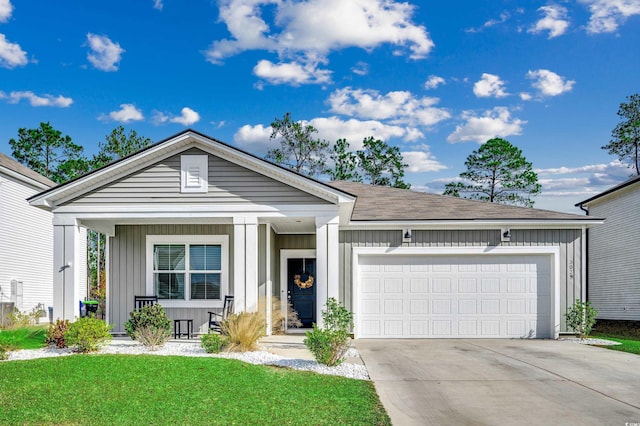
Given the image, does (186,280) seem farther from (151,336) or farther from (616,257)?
(616,257)

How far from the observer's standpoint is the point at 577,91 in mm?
22906

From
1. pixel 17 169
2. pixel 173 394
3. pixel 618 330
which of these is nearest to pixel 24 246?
pixel 17 169

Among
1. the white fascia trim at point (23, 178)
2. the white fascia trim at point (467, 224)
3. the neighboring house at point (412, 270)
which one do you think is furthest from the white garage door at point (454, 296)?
the white fascia trim at point (23, 178)

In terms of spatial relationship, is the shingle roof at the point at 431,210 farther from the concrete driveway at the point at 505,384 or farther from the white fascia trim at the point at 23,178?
the white fascia trim at the point at 23,178

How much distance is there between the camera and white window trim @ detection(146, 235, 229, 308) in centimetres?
1518

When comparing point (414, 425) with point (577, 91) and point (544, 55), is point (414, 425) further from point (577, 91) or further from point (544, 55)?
point (577, 91)

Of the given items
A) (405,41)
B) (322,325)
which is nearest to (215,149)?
(322,325)

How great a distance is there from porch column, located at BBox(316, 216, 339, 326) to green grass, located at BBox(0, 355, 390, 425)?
3195mm

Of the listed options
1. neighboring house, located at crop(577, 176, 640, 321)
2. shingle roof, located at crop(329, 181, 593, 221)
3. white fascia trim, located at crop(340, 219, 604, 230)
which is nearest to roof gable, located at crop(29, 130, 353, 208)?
shingle roof, located at crop(329, 181, 593, 221)

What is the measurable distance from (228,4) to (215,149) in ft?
23.9

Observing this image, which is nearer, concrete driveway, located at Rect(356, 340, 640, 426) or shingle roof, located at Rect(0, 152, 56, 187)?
concrete driveway, located at Rect(356, 340, 640, 426)

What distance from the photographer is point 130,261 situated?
15289 millimetres

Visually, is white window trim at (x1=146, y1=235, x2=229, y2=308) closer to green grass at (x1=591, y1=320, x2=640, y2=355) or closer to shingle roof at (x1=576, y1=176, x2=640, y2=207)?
green grass at (x1=591, y1=320, x2=640, y2=355)

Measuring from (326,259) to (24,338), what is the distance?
20.1ft
